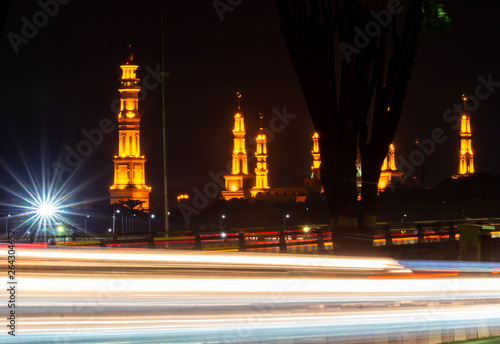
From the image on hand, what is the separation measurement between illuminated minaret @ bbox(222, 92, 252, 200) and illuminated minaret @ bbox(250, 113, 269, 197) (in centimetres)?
223

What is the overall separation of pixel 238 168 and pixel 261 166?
5591 millimetres

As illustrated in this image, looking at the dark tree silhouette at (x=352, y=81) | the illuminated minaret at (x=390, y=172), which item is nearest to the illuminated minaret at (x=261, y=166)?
the illuminated minaret at (x=390, y=172)

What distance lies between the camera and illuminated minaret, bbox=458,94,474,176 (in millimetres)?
142000

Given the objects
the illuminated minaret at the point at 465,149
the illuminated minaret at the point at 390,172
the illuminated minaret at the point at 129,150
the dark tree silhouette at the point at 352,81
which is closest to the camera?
the dark tree silhouette at the point at 352,81

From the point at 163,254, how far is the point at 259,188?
142 metres

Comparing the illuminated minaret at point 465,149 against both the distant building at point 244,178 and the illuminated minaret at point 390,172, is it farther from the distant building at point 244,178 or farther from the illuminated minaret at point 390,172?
the distant building at point 244,178

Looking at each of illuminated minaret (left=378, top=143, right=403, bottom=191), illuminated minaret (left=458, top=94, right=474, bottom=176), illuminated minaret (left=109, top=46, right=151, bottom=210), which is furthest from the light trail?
illuminated minaret (left=378, top=143, right=403, bottom=191)

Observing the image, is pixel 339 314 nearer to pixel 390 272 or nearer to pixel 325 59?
pixel 390 272

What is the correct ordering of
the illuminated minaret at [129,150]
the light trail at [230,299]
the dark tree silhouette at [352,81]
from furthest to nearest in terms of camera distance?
the illuminated minaret at [129,150] < the dark tree silhouette at [352,81] < the light trail at [230,299]

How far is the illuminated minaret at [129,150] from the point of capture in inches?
3888

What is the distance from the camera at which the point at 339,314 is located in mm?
9188

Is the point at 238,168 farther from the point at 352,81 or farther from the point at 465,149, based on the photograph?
the point at 352,81

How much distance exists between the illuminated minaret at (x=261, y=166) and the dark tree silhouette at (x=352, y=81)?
134 m

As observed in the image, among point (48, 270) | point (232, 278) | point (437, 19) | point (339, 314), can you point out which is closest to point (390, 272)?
point (339, 314)
